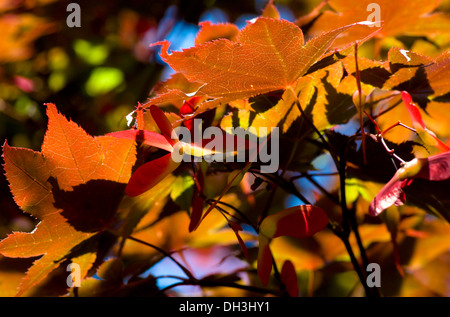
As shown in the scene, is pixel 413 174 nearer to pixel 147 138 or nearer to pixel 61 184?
pixel 147 138

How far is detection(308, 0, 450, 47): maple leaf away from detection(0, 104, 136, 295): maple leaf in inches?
19.1

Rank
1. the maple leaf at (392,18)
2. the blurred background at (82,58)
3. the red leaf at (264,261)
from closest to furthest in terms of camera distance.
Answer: the red leaf at (264,261) → the maple leaf at (392,18) → the blurred background at (82,58)

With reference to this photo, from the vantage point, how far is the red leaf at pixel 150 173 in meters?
0.53

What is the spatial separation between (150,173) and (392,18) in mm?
624

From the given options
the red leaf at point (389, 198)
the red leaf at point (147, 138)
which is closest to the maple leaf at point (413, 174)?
the red leaf at point (389, 198)

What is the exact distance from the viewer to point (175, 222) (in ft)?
3.38

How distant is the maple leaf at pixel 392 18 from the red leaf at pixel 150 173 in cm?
46

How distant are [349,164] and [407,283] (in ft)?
1.49

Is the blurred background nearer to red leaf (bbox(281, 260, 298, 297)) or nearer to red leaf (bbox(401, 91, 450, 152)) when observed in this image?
red leaf (bbox(281, 260, 298, 297))

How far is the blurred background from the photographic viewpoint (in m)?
1.58

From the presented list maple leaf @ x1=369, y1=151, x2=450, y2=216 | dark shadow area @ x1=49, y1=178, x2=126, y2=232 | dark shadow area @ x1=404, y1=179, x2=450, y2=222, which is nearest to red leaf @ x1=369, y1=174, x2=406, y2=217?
maple leaf @ x1=369, y1=151, x2=450, y2=216

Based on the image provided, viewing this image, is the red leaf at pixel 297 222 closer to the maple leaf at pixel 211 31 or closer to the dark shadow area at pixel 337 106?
the dark shadow area at pixel 337 106
